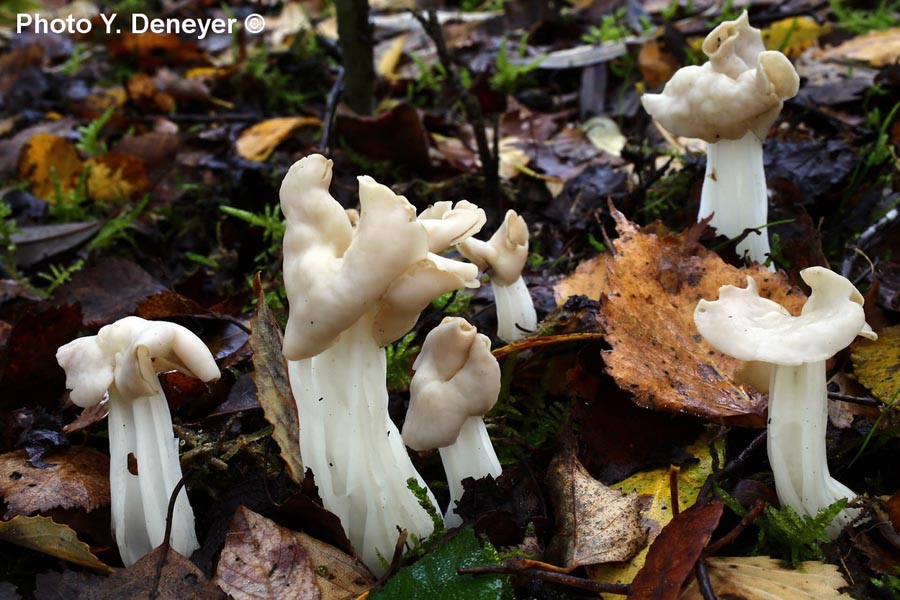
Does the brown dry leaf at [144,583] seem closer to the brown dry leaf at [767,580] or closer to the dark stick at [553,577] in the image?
the dark stick at [553,577]

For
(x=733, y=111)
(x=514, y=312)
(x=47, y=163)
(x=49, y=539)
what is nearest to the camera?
(x=49, y=539)

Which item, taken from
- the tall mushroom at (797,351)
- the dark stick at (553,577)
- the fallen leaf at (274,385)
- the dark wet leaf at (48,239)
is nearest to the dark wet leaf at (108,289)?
the dark wet leaf at (48,239)

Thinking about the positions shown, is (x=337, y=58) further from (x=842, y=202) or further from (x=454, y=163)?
(x=842, y=202)

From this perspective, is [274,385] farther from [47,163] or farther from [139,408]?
[47,163]

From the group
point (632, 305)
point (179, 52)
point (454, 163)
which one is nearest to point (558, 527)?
point (632, 305)

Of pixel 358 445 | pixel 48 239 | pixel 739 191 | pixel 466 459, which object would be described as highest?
pixel 739 191

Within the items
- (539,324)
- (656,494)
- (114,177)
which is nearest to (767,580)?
(656,494)

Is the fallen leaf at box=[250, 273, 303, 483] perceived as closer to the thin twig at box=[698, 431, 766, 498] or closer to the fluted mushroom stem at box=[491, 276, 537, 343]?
the fluted mushroom stem at box=[491, 276, 537, 343]
